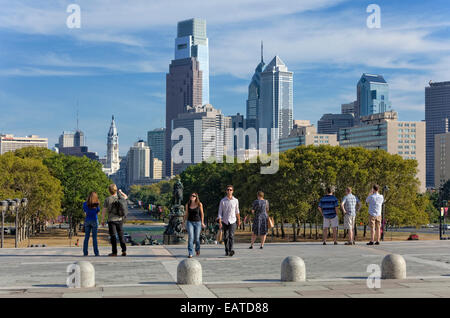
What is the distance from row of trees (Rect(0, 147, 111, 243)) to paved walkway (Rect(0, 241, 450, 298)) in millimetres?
44048

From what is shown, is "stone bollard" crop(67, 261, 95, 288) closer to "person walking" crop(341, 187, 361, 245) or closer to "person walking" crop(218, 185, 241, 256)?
"person walking" crop(218, 185, 241, 256)

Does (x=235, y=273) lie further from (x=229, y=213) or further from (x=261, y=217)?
(x=261, y=217)

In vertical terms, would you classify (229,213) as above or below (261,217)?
above

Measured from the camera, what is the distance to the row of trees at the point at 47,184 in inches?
2569

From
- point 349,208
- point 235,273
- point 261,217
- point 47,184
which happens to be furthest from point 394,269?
point 47,184

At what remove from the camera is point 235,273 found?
14.9m

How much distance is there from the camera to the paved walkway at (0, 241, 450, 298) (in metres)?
12.0

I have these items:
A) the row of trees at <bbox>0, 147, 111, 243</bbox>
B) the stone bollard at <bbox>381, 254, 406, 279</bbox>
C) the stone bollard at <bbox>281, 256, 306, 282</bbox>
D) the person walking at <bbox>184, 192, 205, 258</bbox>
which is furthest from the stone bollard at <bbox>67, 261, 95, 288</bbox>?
the row of trees at <bbox>0, 147, 111, 243</bbox>

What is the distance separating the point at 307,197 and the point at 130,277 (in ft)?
171

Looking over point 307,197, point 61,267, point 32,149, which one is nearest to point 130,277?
point 61,267

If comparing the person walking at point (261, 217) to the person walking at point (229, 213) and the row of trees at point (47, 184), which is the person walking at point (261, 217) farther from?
the row of trees at point (47, 184)

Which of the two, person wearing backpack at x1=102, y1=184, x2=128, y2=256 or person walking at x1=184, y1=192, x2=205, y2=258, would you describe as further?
person wearing backpack at x1=102, y1=184, x2=128, y2=256

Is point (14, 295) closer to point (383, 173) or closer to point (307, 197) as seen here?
point (307, 197)

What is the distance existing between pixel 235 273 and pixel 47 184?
55289 mm
